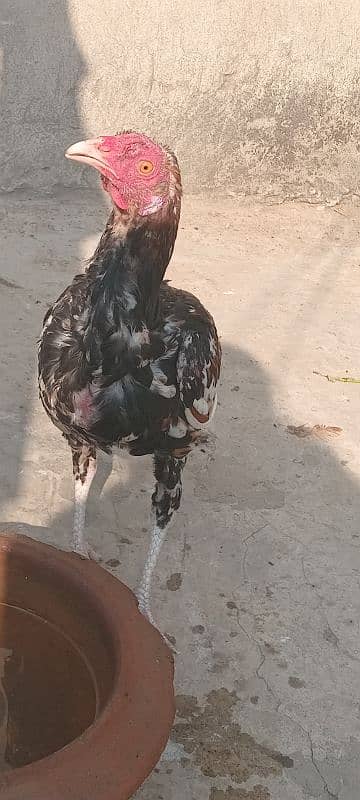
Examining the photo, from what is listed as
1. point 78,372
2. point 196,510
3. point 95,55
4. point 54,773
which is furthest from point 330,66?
point 54,773

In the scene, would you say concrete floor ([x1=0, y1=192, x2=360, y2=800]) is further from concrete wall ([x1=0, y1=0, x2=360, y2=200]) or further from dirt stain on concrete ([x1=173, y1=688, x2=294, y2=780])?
concrete wall ([x1=0, y1=0, x2=360, y2=200])

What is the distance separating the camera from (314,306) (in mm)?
5578

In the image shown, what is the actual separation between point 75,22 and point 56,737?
4.91 m

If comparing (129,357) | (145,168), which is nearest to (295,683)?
(129,357)

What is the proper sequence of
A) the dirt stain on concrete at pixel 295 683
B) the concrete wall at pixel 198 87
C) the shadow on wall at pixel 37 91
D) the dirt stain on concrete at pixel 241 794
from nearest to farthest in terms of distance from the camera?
the dirt stain on concrete at pixel 241 794
the dirt stain on concrete at pixel 295 683
the shadow on wall at pixel 37 91
the concrete wall at pixel 198 87

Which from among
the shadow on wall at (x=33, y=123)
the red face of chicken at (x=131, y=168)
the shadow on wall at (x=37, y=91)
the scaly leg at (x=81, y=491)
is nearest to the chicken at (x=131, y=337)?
the red face of chicken at (x=131, y=168)

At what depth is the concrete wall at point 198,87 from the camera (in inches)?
236

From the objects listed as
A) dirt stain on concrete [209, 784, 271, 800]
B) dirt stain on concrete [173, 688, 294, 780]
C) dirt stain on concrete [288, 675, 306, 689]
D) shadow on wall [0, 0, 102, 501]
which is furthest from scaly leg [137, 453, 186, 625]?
shadow on wall [0, 0, 102, 501]

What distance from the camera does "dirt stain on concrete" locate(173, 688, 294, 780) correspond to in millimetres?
2691

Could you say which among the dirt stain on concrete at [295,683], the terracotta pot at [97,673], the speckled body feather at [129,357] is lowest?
the dirt stain on concrete at [295,683]

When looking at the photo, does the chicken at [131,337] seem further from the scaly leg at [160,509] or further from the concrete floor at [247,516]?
the concrete floor at [247,516]

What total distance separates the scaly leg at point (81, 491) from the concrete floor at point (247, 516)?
163 mm

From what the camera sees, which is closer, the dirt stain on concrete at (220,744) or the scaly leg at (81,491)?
the dirt stain on concrete at (220,744)

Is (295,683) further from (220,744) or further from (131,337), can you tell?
(131,337)
